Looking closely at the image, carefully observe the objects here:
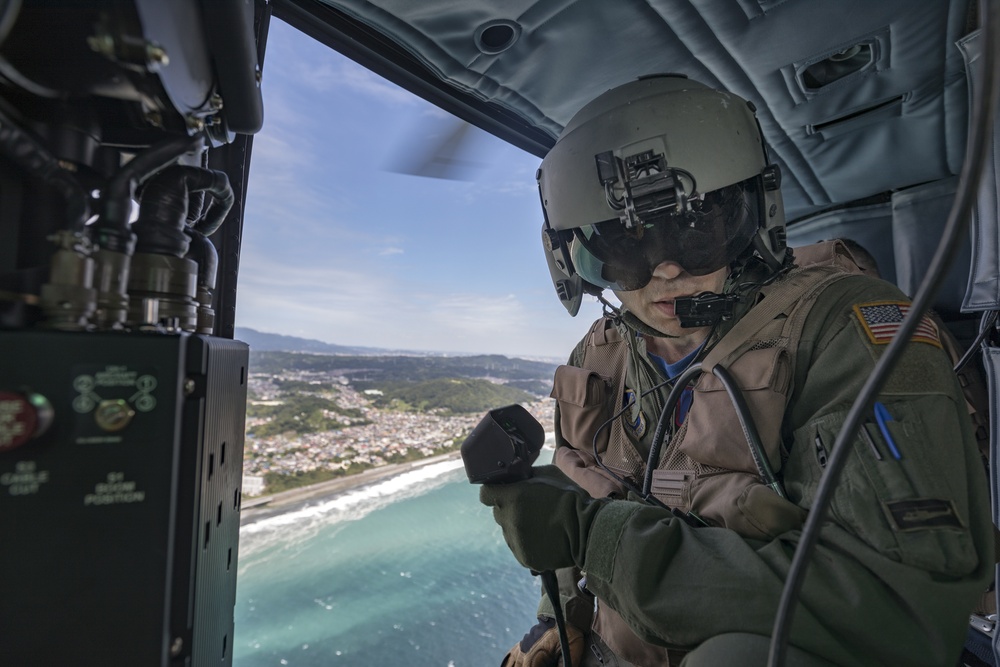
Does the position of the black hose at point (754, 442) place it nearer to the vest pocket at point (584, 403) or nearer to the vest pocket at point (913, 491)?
the vest pocket at point (913, 491)

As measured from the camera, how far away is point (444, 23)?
1345 millimetres

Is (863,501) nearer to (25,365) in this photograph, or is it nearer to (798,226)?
(25,365)

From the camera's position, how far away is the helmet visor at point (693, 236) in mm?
1189

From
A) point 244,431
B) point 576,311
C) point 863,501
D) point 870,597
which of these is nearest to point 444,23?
point 576,311

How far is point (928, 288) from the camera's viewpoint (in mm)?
450

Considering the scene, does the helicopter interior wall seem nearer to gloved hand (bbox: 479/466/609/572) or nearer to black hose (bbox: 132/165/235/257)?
gloved hand (bbox: 479/466/609/572)

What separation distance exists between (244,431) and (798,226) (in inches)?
122

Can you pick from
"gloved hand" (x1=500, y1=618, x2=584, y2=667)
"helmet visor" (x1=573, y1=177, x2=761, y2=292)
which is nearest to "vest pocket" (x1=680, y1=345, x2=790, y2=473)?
"helmet visor" (x1=573, y1=177, x2=761, y2=292)

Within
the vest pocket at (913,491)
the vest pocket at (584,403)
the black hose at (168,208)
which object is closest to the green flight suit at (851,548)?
the vest pocket at (913,491)

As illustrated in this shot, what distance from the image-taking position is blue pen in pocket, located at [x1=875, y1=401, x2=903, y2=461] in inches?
30.6

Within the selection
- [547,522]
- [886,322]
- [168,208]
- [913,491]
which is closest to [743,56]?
[886,322]

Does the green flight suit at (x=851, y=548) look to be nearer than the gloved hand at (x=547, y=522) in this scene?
Yes

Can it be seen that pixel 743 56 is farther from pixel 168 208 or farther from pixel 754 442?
pixel 168 208

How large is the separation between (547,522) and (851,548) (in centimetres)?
53
